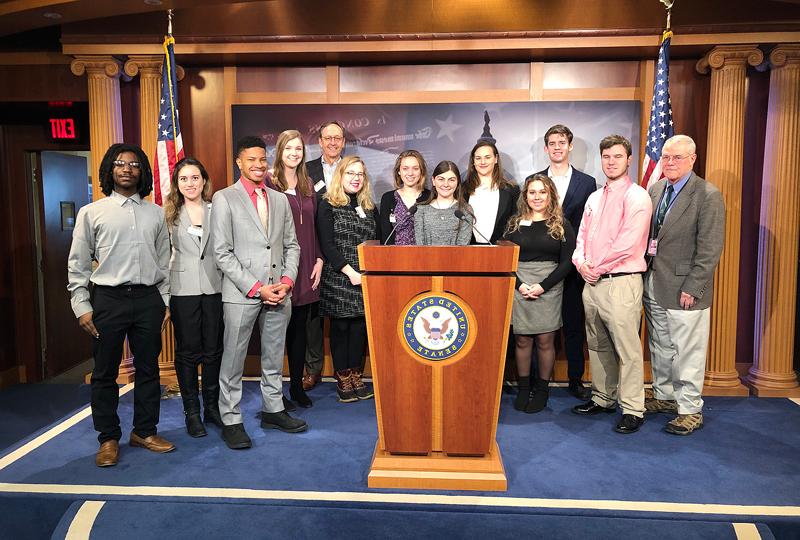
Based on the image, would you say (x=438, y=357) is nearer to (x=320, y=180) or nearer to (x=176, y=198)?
(x=176, y=198)

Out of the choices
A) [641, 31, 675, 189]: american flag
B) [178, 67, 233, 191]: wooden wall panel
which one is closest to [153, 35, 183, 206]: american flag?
[178, 67, 233, 191]: wooden wall panel

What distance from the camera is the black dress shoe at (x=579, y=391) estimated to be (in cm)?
398

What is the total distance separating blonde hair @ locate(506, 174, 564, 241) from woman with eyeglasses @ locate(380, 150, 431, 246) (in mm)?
587

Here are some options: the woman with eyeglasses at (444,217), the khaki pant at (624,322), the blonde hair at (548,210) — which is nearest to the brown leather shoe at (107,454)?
the woman with eyeglasses at (444,217)

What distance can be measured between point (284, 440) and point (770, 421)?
3.03 m

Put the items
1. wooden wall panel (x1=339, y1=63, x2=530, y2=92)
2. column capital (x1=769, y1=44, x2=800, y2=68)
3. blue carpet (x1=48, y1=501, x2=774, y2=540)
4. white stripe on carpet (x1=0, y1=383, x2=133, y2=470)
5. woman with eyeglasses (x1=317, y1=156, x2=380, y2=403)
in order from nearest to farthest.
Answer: blue carpet (x1=48, y1=501, x2=774, y2=540), white stripe on carpet (x1=0, y1=383, x2=133, y2=470), woman with eyeglasses (x1=317, y1=156, x2=380, y2=403), column capital (x1=769, y1=44, x2=800, y2=68), wooden wall panel (x1=339, y1=63, x2=530, y2=92)

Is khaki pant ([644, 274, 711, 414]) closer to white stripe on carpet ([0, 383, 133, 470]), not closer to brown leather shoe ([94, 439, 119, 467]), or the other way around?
brown leather shoe ([94, 439, 119, 467])

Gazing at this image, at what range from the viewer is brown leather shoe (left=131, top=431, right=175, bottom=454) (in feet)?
10.2

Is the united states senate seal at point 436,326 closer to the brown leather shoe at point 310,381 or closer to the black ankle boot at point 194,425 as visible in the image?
the black ankle boot at point 194,425

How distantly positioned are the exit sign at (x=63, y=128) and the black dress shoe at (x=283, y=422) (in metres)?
3.33

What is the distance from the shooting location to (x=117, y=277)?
9.46ft

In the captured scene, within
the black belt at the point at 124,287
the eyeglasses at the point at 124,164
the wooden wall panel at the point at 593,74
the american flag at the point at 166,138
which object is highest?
the wooden wall panel at the point at 593,74

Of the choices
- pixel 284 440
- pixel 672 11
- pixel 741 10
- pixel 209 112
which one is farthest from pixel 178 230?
pixel 741 10

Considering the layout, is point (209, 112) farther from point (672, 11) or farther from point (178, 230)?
point (672, 11)
